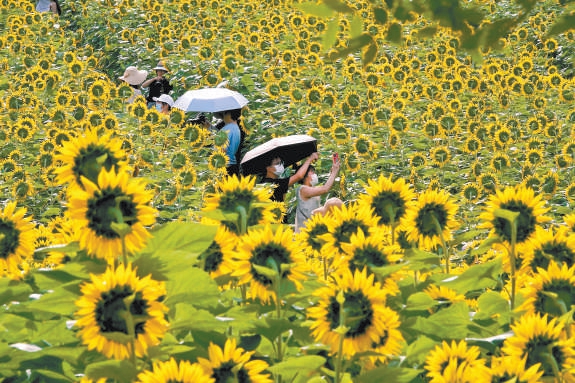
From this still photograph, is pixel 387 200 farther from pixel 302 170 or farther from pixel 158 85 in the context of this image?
pixel 158 85

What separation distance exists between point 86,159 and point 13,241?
624 millimetres

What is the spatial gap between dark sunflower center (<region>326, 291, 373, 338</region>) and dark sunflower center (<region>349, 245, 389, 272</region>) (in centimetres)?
38

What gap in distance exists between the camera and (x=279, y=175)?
373 inches

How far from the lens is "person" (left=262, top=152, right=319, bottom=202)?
913cm

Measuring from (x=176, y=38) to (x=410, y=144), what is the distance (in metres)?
7.68

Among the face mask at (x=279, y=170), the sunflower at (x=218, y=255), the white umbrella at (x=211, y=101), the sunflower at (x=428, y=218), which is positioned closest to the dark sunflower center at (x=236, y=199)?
the sunflower at (x=218, y=255)

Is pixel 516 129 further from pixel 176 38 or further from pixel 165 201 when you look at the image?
pixel 176 38

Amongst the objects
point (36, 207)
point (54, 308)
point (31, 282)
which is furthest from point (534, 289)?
point (36, 207)

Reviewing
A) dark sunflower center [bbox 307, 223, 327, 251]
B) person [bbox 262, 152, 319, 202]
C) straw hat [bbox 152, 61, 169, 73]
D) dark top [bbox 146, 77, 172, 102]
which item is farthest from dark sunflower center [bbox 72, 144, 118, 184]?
straw hat [bbox 152, 61, 169, 73]

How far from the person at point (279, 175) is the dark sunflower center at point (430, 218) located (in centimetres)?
574

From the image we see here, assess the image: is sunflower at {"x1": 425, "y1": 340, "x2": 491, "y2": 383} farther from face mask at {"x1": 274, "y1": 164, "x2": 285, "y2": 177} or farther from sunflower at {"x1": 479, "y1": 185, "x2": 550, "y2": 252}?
face mask at {"x1": 274, "y1": 164, "x2": 285, "y2": 177}

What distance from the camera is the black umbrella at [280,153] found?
30.7 feet

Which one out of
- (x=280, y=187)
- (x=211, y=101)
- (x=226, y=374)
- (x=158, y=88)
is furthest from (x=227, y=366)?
(x=158, y=88)

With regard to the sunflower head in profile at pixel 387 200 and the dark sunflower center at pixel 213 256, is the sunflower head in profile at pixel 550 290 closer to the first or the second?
the sunflower head in profile at pixel 387 200
